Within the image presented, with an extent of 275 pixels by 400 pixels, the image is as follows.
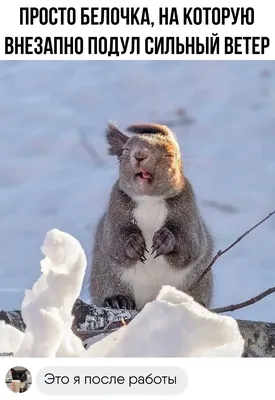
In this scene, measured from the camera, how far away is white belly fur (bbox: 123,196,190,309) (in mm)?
2266

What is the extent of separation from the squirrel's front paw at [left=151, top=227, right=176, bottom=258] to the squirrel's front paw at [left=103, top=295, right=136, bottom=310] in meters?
0.18

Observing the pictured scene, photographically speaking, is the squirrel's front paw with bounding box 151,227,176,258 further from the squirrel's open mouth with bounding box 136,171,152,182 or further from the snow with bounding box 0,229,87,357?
the snow with bounding box 0,229,87,357

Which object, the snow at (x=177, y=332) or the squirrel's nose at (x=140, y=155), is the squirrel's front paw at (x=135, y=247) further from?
the snow at (x=177, y=332)

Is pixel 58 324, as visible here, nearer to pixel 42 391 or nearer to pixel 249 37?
pixel 42 391

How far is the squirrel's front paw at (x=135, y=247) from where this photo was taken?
7.38 ft

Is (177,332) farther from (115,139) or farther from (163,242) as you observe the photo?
(115,139)

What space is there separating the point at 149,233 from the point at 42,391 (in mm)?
760

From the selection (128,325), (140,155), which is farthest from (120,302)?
(128,325)

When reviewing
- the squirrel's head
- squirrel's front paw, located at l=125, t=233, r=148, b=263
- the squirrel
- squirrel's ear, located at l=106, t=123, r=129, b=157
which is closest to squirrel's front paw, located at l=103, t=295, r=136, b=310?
the squirrel

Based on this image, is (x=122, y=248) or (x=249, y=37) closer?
(x=249, y=37)

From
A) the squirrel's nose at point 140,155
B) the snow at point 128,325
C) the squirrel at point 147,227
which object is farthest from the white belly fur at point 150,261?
the snow at point 128,325

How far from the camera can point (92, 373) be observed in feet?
5.29

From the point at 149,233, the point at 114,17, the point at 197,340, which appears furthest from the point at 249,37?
the point at 197,340

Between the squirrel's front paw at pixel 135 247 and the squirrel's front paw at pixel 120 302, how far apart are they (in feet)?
0.46
